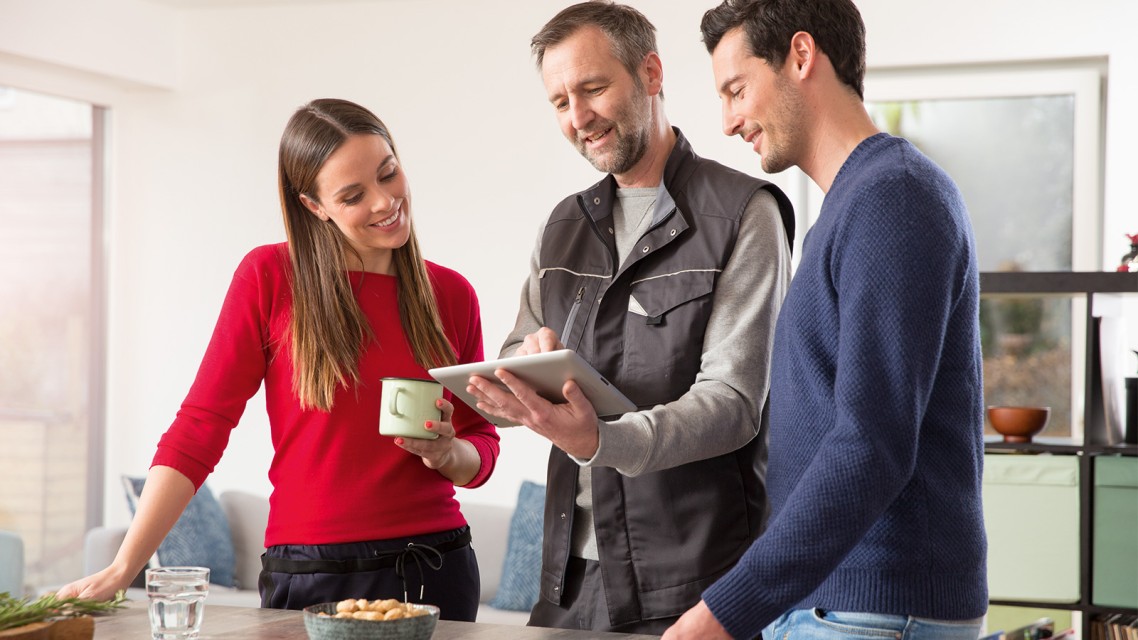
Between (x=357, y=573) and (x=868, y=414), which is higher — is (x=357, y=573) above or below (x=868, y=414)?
below

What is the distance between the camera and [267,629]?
5.25 ft

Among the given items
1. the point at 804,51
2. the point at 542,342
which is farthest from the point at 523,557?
the point at 804,51

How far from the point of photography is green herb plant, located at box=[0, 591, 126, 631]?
1.38m

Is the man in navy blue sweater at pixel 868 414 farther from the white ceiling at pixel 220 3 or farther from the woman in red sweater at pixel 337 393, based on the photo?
the white ceiling at pixel 220 3

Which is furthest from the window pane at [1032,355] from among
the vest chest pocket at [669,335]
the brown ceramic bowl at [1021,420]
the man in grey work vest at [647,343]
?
the vest chest pocket at [669,335]

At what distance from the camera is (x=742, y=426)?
1767mm

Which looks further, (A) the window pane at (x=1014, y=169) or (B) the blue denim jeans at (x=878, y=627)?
(A) the window pane at (x=1014, y=169)

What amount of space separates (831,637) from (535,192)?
3644 millimetres

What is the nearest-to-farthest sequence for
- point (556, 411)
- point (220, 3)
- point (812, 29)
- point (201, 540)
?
point (812, 29) < point (556, 411) < point (201, 540) < point (220, 3)

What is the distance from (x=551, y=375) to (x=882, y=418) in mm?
482

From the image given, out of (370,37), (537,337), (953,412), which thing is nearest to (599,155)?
(537,337)

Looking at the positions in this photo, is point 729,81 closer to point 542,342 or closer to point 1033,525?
point 542,342

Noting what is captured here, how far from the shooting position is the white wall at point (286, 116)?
4621mm

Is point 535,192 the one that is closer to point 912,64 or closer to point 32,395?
point 912,64
